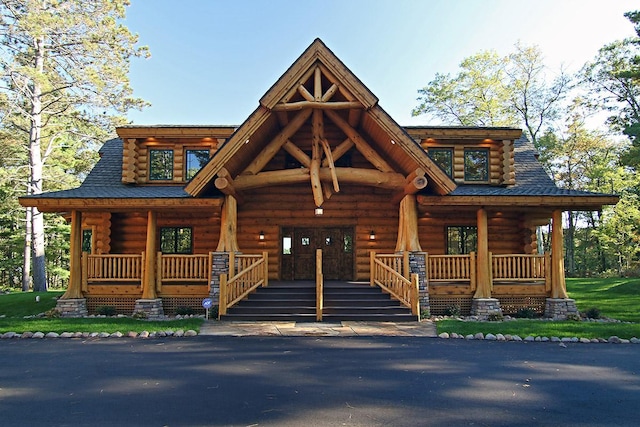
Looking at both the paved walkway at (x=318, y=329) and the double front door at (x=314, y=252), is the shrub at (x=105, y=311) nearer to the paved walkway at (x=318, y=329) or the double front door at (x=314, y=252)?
the paved walkway at (x=318, y=329)

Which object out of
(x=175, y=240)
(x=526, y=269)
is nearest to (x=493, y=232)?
(x=526, y=269)

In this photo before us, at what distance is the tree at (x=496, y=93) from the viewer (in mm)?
32500

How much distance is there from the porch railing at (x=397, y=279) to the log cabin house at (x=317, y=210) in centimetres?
4

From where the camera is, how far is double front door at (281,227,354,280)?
51.6 feet

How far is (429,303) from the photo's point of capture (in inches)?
525

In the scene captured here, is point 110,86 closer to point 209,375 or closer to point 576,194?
point 209,375

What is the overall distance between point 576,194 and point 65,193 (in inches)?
626

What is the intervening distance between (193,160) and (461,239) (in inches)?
411

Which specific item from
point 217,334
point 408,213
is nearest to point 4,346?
point 217,334

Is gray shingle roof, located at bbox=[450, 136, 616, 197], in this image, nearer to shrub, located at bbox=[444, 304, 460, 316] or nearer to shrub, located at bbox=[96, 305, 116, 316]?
shrub, located at bbox=[444, 304, 460, 316]

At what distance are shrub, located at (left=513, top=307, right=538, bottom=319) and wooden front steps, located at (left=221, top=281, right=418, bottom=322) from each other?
4064 millimetres

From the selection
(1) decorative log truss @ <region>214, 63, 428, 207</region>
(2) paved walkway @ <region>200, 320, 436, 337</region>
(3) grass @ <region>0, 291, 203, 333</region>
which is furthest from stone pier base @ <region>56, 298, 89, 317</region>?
(1) decorative log truss @ <region>214, 63, 428, 207</region>

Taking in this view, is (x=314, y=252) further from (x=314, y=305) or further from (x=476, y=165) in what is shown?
(x=476, y=165)

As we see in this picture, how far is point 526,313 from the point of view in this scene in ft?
43.4
